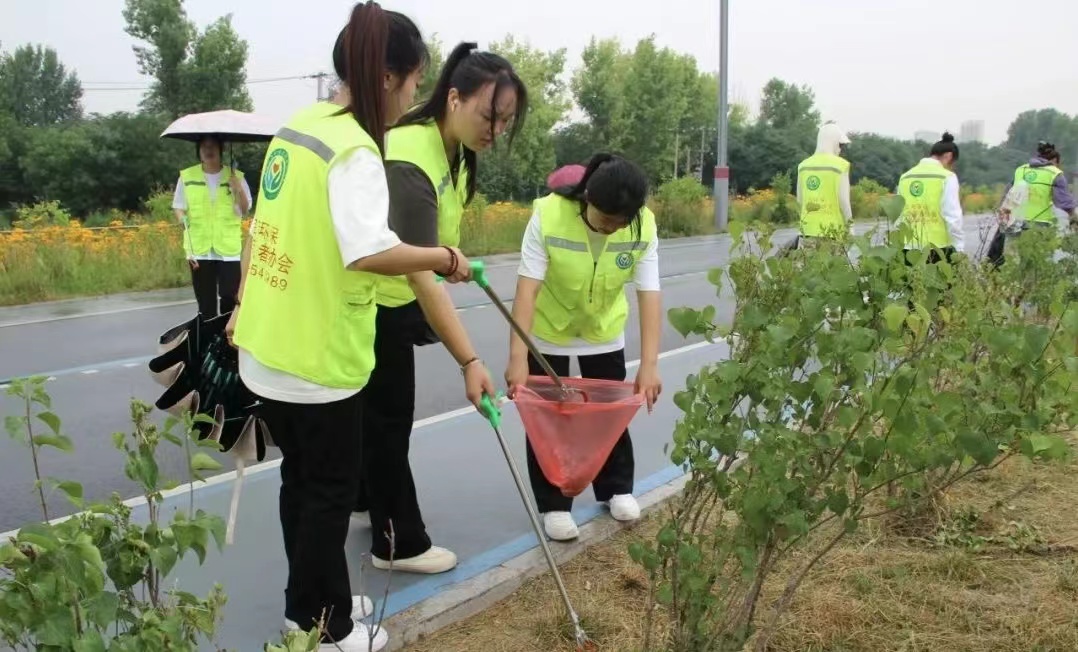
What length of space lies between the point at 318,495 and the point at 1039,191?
312 inches

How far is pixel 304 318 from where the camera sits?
212 centimetres

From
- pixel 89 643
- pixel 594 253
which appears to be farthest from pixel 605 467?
pixel 89 643

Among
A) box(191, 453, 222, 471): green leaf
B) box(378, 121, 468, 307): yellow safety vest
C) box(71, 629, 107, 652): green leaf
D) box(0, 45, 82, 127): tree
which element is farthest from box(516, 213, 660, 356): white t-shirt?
box(0, 45, 82, 127): tree

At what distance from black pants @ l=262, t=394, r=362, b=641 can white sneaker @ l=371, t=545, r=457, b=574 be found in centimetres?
58

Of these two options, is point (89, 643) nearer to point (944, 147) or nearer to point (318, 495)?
point (318, 495)

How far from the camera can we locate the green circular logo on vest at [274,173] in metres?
2.12

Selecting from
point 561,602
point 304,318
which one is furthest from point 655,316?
point 304,318

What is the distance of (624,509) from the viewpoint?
3412 millimetres

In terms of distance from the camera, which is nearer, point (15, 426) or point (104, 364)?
point (15, 426)

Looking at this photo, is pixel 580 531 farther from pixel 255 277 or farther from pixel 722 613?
pixel 255 277

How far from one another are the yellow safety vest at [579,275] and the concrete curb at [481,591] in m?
0.69

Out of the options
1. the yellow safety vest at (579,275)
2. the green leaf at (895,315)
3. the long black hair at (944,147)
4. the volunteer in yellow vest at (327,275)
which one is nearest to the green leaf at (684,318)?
the green leaf at (895,315)

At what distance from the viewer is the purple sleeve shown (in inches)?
320

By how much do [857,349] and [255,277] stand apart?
4.48ft
